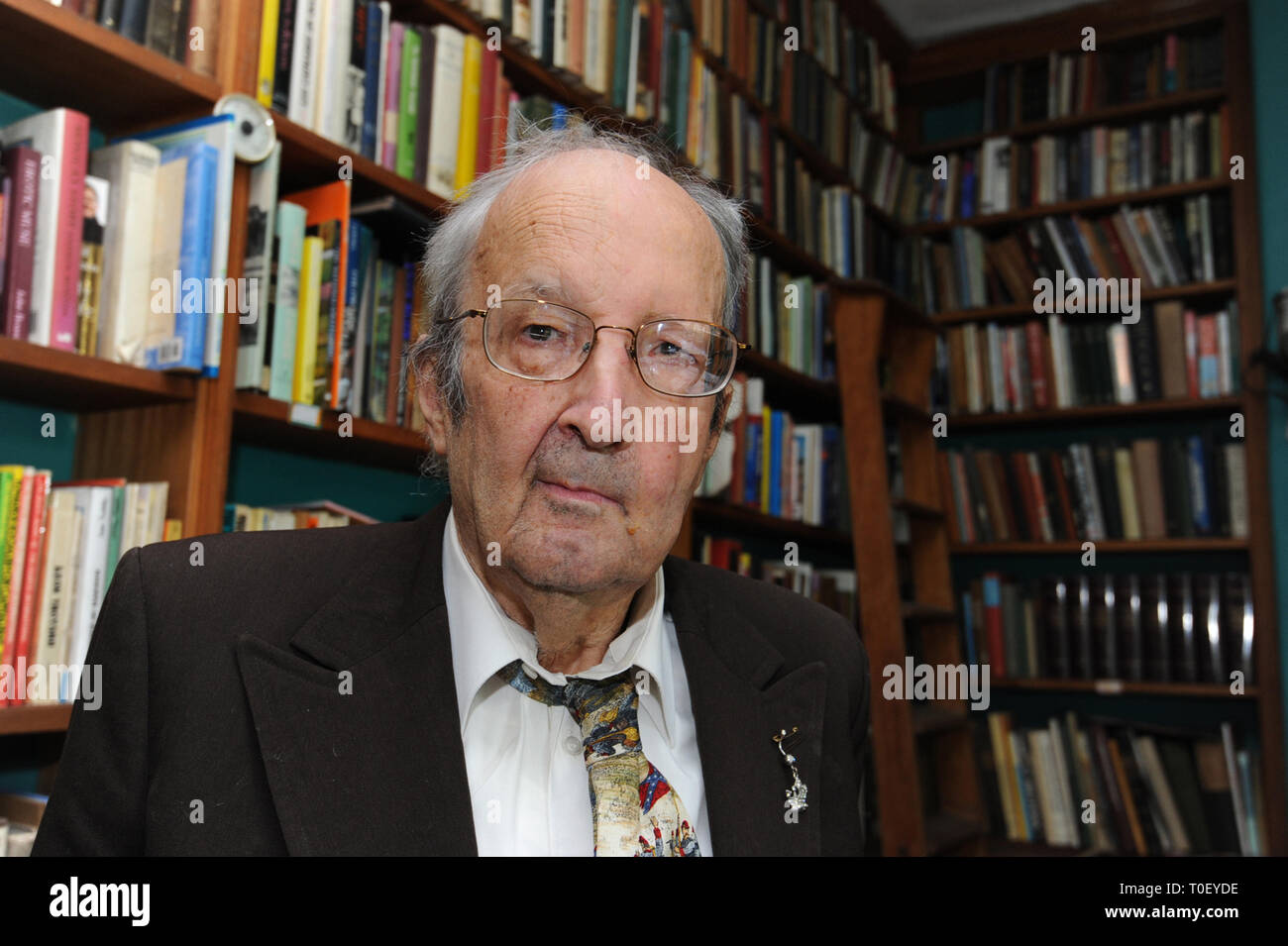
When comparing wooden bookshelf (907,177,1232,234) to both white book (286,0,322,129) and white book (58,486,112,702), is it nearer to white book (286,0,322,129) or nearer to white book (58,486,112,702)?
white book (286,0,322,129)

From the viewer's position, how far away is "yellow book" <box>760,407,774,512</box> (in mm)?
2574

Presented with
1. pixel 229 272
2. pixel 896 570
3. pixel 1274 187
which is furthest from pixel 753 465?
pixel 1274 187

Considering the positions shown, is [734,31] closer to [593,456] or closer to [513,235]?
[513,235]

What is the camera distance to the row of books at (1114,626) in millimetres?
2920

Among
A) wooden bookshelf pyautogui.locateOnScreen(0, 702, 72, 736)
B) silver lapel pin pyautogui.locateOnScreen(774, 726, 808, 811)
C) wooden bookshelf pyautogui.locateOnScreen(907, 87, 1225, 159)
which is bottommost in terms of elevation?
silver lapel pin pyautogui.locateOnScreen(774, 726, 808, 811)

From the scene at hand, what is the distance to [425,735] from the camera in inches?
36.3

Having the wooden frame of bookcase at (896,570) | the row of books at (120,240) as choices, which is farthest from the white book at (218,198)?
the wooden frame of bookcase at (896,570)

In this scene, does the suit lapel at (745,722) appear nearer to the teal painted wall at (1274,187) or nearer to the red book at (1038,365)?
the red book at (1038,365)

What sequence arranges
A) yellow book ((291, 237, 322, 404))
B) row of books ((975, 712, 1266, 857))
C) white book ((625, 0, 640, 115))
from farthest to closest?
row of books ((975, 712, 1266, 857)) → white book ((625, 0, 640, 115)) → yellow book ((291, 237, 322, 404))

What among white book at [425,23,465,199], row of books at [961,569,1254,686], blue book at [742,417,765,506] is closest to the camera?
white book at [425,23,465,199]

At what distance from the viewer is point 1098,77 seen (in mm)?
3355

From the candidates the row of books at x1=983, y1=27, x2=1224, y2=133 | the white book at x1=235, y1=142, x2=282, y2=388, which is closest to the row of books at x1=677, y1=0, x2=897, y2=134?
the row of books at x1=983, y1=27, x2=1224, y2=133

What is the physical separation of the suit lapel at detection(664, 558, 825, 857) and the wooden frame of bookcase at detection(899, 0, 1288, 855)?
7.53 ft
